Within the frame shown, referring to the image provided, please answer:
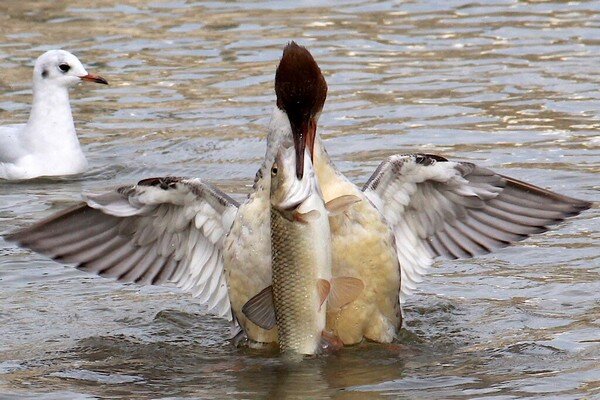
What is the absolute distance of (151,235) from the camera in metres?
7.85

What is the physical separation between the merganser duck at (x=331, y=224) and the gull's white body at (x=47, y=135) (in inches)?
144

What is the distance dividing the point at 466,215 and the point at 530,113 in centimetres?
449

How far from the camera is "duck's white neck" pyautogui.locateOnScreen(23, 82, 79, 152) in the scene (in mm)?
11477

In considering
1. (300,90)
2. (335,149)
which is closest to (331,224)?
(300,90)

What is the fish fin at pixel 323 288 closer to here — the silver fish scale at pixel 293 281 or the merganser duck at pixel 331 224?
the silver fish scale at pixel 293 281

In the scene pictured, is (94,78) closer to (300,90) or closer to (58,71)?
(58,71)

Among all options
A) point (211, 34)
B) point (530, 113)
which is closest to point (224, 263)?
point (530, 113)

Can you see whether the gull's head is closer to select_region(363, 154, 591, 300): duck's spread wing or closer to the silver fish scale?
select_region(363, 154, 591, 300): duck's spread wing

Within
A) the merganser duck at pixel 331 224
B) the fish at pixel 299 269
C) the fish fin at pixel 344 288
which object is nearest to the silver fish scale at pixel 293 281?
the fish at pixel 299 269

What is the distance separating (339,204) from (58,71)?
598cm

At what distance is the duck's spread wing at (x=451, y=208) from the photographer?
296 inches

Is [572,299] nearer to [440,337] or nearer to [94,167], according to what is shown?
[440,337]

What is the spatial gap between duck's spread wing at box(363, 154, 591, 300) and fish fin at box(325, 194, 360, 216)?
0.75m

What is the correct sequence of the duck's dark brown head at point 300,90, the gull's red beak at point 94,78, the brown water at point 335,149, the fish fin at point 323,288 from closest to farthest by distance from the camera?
the fish fin at point 323,288 → the duck's dark brown head at point 300,90 → the brown water at point 335,149 → the gull's red beak at point 94,78
